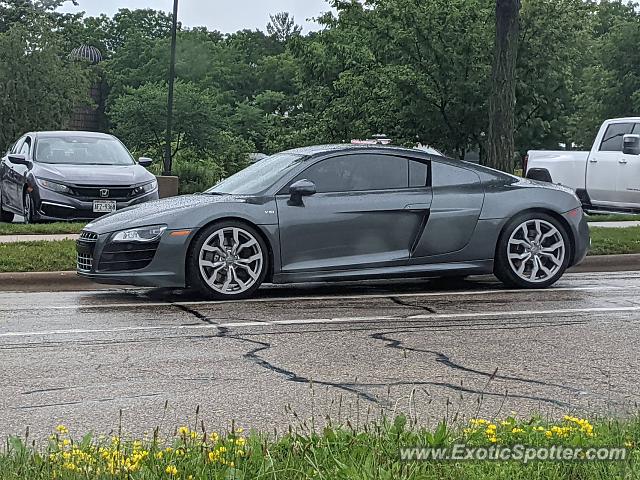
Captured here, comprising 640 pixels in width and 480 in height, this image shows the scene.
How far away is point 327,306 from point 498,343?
7.13ft

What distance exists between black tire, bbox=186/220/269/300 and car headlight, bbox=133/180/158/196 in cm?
735

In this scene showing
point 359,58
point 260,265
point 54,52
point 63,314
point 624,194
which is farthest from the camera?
point 54,52

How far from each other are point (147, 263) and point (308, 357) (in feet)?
9.99

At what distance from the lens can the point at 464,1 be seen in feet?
84.1

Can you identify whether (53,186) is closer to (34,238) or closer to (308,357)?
(34,238)

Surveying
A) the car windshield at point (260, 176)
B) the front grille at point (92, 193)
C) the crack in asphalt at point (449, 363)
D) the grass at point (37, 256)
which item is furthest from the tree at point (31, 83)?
the crack in asphalt at point (449, 363)

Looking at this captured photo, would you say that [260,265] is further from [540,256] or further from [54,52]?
[54,52]

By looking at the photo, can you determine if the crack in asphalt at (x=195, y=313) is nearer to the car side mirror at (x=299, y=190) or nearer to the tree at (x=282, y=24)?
the car side mirror at (x=299, y=190)

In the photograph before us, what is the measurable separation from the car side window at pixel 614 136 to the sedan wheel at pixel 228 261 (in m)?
11.1

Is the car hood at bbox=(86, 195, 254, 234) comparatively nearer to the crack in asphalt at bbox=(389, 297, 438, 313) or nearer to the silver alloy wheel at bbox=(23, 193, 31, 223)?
the crack in asphalt at bbox=(389, 297, 438, 313)

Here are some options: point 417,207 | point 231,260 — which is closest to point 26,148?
point 231,260

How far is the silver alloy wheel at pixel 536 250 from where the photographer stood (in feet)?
34.8

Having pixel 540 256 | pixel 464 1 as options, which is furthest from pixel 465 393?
pixel 464 1

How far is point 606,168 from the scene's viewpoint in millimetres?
19188
